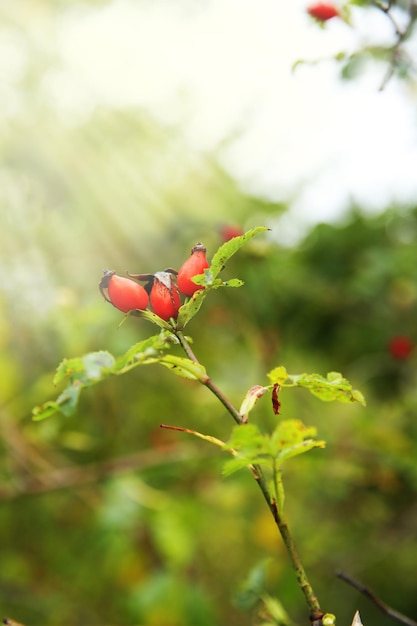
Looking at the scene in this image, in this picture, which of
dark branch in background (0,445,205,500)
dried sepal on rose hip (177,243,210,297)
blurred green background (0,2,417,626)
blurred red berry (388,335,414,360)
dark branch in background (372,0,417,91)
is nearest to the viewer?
dried sepal on rose hip (177,243,210,297)

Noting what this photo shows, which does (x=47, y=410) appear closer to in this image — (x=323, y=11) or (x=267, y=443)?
(x=267, y=443)

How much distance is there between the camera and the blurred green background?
1.95 meters

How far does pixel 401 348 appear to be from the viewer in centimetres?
213

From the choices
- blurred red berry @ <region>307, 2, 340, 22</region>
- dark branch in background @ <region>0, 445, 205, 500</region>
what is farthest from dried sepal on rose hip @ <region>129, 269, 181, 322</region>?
dark branch in background @ <region>0, 445, 205, 500</region>

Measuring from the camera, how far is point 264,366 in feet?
7.08

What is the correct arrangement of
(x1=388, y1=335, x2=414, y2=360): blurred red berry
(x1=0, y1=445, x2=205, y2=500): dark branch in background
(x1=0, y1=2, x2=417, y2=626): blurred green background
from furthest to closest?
(x1=388, y1=335, x2=414, y2=360): blurred red berry → (x1=0, y1=2, x2=417, y2=626): blurred green background → (x1=0, y1=445, x2=205, y2=500): dark branch in background

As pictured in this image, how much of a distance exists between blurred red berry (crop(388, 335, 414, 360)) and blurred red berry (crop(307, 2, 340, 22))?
4.91ft

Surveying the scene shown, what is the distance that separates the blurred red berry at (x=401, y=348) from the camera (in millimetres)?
2133

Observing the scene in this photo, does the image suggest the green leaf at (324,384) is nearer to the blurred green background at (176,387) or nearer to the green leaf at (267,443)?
the green leaf at (267,443)

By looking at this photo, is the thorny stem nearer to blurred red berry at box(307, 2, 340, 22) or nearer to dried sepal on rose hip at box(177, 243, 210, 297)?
dried sepal on rose hip at box(177, 243, 210, 297)

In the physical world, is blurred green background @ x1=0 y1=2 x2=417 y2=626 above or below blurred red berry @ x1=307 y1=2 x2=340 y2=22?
above

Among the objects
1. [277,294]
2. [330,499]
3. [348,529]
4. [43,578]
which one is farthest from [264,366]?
[43,578]

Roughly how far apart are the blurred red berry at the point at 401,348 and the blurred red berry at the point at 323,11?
150 centimetres

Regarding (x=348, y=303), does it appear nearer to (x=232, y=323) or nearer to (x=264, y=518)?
(x=232, y=323)
